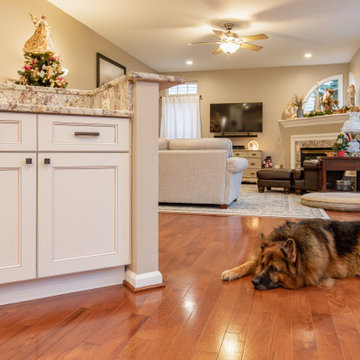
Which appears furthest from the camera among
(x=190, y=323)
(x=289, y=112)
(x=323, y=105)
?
(x=289, y=112)

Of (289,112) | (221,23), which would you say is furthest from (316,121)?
(221,23)

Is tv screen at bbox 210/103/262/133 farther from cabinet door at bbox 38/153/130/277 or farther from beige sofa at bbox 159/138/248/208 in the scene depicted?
cabinet door at bbox 38/153/130/277

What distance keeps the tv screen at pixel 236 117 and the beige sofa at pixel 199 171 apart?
4.51m

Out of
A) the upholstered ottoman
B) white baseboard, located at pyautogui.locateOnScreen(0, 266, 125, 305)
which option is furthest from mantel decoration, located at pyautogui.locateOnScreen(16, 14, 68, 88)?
the upholstered ottoman

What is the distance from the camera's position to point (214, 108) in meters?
9.36

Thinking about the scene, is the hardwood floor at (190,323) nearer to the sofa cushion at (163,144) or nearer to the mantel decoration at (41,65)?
the mantel decoration at (41,65)

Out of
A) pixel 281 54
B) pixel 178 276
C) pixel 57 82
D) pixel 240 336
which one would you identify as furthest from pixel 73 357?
pixel 281 54

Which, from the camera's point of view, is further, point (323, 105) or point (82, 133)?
point (323, 105)

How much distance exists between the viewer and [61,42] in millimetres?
5629

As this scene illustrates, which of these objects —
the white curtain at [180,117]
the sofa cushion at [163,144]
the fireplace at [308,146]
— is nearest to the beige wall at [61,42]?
the white curtain at [180,117]

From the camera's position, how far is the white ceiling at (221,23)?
211 inches

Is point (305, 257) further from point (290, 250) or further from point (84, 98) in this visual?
point (84, 98)

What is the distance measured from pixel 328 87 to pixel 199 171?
566cm

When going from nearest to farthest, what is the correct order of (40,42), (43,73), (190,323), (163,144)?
(190,323) < (43,73) < (40,42) < (163,144)
